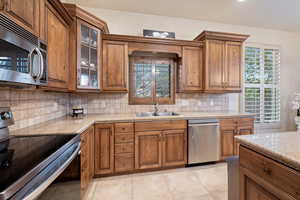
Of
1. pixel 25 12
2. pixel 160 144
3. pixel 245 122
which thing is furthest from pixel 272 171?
pixel 245 122

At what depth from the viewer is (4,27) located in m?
0.90

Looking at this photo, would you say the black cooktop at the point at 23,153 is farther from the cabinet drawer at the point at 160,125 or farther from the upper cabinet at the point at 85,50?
the cabinet drawer at the point at 160,125

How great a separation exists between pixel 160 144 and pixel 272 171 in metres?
1.66

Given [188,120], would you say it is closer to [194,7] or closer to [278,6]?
[194,7]

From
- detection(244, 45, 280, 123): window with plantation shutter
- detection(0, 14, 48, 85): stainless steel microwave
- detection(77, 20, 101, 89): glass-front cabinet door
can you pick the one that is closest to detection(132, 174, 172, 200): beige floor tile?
detection(77, 20, 101, 89): glass-front cabinet door

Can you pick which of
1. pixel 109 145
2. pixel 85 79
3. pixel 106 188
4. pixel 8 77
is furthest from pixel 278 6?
pixel 106 188

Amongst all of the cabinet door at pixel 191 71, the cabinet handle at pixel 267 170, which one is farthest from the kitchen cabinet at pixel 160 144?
the cabinet handle at pixel 267 170

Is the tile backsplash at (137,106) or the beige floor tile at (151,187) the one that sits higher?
the tile backsplash at (137,106)

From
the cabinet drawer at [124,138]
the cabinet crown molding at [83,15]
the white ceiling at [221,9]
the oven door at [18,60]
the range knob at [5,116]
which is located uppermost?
the white ceiling at [221,9]

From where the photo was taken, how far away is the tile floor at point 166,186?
1850 millimetres

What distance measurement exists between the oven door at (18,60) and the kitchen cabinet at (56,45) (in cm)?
37

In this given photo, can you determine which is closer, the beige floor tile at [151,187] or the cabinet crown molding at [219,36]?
the beige floor tile at [151,187]

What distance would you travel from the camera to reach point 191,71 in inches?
114

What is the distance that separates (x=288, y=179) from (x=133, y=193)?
168 centimetres
